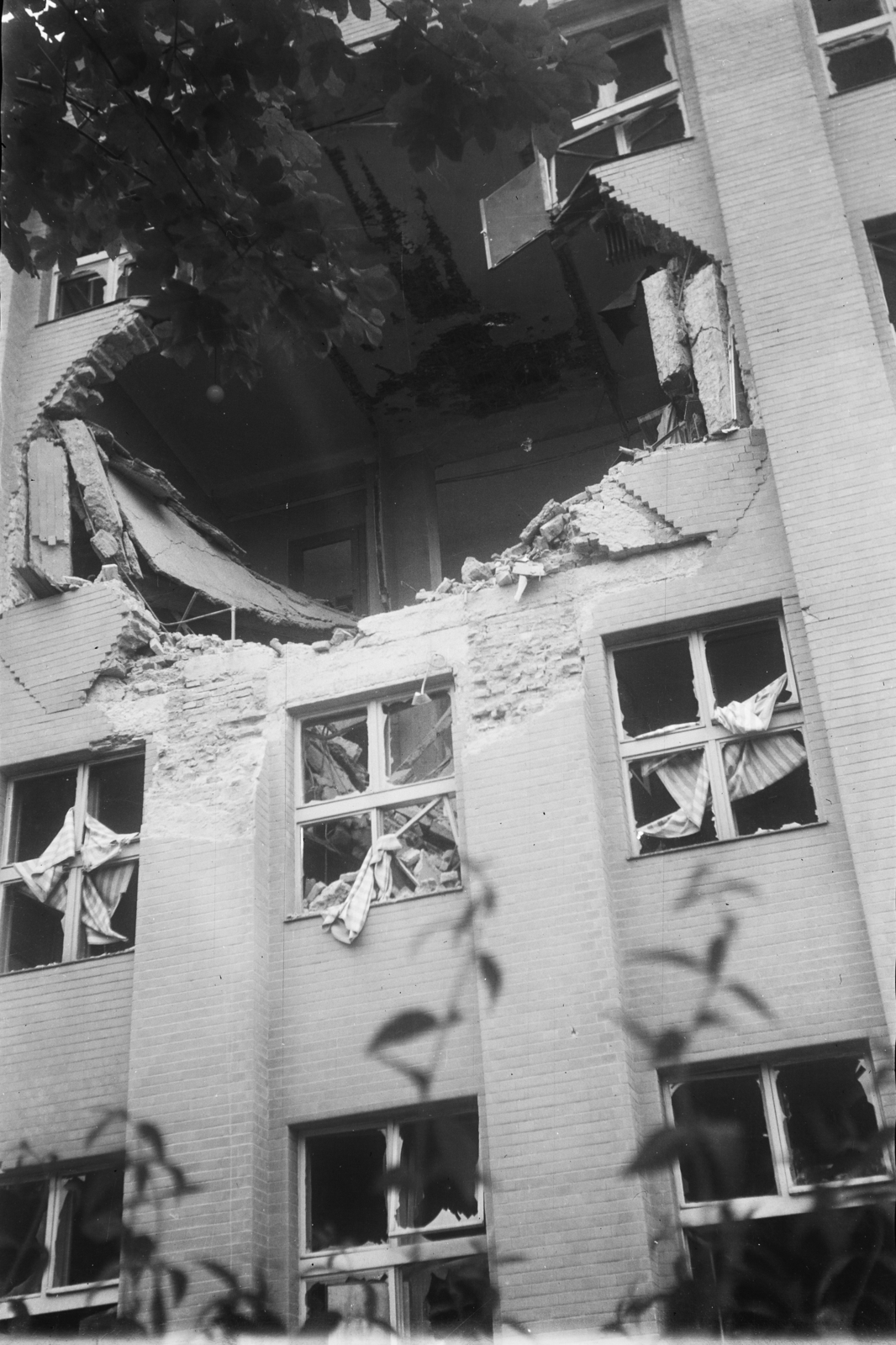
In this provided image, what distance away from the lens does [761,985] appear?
29.0ft

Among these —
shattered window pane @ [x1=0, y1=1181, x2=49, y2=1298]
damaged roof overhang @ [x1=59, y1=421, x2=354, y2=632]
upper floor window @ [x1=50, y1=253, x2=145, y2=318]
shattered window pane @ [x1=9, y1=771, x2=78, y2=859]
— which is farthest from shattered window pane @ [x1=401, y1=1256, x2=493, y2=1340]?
upper floor window @ [x1=50, y1=253, x2=145, y2=318]

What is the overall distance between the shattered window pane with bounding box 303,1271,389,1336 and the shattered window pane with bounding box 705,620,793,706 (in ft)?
15.7

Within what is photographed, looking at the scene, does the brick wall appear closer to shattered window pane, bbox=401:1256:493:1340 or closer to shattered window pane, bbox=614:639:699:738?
shattered window pane, bbox=614:639:699:738

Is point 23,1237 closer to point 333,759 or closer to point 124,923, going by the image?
point 124,923

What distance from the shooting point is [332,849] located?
37.1ft

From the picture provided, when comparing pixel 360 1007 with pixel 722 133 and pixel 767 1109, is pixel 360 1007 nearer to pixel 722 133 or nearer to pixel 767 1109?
pixel 767 1109

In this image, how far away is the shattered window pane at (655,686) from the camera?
1056 centimetres

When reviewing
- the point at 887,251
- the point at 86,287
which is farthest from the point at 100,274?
the point at 887,251

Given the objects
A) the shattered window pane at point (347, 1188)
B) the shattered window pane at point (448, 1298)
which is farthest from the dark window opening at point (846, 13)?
the shattered window pane at point (448, 1298)

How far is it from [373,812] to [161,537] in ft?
13.8

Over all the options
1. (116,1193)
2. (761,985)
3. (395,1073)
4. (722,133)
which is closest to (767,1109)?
(761,985)

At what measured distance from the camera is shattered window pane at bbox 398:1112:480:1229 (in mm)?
9148

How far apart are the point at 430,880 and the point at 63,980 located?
2915mm

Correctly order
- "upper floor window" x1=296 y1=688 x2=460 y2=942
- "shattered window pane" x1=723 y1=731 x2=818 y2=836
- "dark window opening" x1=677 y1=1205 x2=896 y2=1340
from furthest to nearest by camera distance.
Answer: "upper floor window" x1=296 y1=688 x2=460 y2=942, "shattered window pane" x1=723 y1=731 x2=818 y2=836, "dark window opening" x1=677 y1=1205 x2=896 y2=1340
